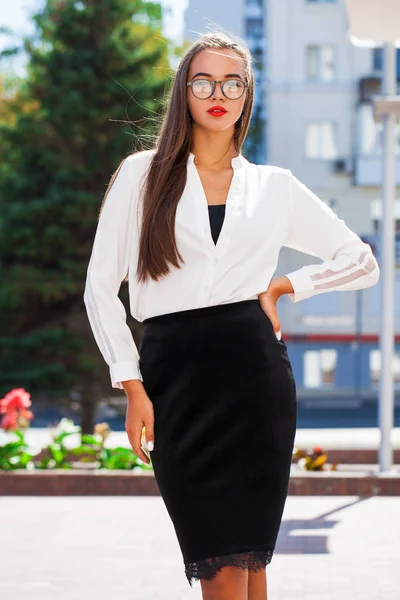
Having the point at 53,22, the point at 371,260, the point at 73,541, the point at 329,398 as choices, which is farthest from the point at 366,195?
the point at 371,260

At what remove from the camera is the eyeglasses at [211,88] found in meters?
3.32

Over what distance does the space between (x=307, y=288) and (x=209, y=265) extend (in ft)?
1.06

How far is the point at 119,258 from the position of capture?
3.28 metres

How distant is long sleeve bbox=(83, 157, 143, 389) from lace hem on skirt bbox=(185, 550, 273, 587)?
1.65ft

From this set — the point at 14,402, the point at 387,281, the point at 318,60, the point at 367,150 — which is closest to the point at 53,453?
the point at 14,402

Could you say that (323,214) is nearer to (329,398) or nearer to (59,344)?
(59,344)

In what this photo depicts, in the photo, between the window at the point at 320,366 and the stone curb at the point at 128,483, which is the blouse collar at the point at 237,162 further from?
the window at the point at 320,366

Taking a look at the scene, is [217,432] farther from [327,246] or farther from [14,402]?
[14,402]

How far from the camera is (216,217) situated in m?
3.27

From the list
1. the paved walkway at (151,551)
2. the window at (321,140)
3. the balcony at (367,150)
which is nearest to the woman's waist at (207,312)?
the paved walkway at (151,551)

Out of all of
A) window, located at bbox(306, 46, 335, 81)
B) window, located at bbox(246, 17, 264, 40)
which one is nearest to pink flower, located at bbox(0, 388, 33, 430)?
window, located at bbox(306, 46, 335, 81)

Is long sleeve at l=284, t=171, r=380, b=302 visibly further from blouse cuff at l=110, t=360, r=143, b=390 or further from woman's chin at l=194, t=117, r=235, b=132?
blouse cuff at l=110, t=360, r=143, b=390

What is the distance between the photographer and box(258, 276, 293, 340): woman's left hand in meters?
3.26

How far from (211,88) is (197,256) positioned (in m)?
0.47
